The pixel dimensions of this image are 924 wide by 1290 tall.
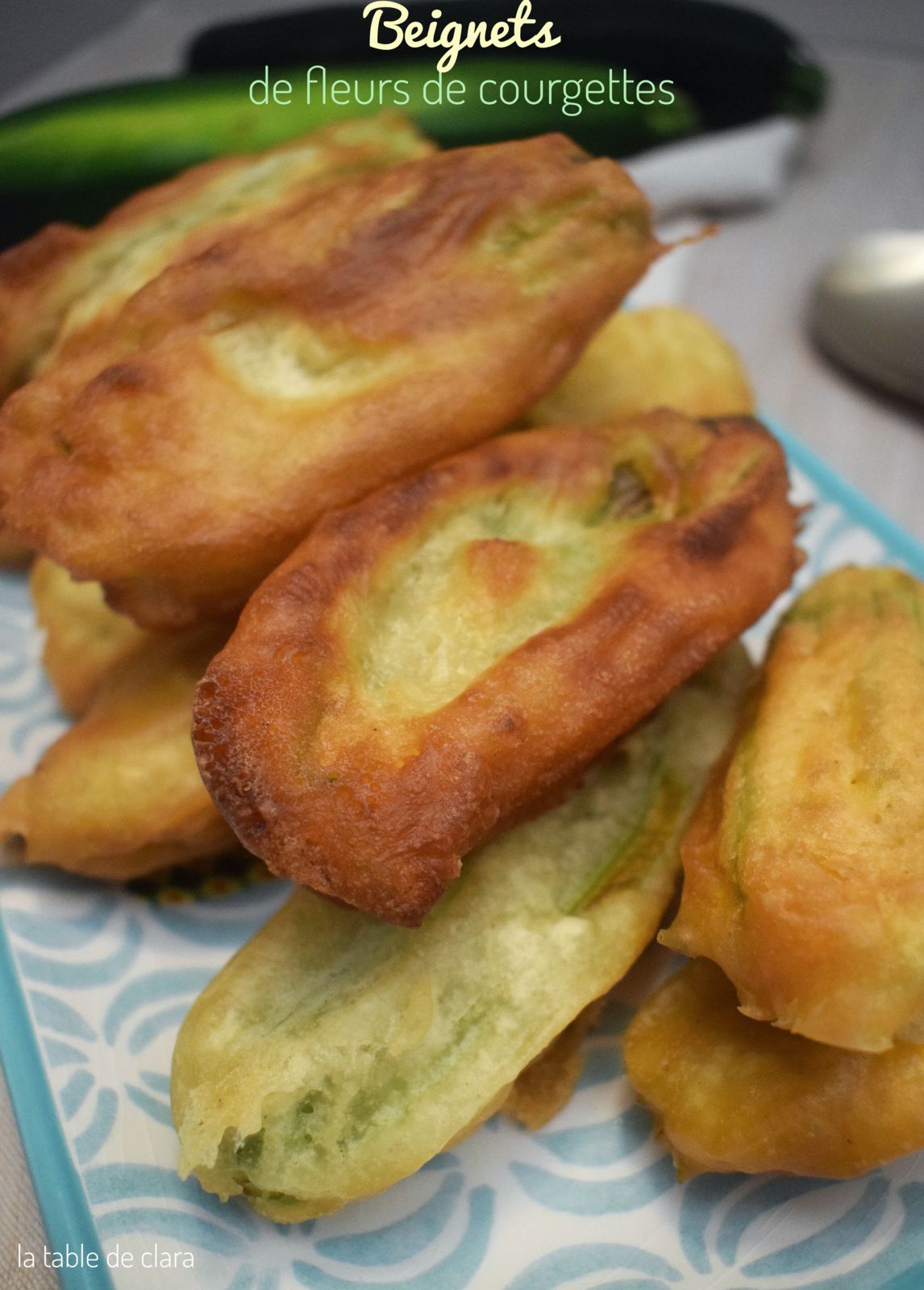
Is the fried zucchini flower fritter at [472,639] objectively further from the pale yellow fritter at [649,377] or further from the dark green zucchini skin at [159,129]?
the dark green zucchini skin at [159,129]

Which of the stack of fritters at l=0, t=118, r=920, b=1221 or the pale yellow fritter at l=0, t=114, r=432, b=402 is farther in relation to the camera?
the pale yellow fritter at l=0, t=114, r=432, b=402

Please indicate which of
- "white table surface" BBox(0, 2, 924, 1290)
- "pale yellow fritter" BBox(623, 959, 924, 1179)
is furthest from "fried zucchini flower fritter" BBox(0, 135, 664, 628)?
"white table surface" BBox(0, 2, 924, 1290)

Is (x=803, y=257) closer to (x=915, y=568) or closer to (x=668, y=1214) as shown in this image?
(x=915, y=568)

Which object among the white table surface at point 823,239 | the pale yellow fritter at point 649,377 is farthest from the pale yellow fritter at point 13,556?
the white table surface at point 823,239

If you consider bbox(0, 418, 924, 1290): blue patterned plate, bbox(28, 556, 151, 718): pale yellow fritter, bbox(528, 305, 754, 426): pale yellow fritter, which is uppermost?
bbox(528, 305, 754, 426): pale yellow fritter

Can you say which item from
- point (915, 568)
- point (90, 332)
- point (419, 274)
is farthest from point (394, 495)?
point (915, 568)

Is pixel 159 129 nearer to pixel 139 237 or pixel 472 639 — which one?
pixel 139 237

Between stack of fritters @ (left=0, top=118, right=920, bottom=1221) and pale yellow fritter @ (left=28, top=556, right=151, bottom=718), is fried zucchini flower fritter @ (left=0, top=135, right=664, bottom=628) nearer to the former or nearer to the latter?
stack of fritters @ (left=0, top=118, right=920, bottom=1221)
